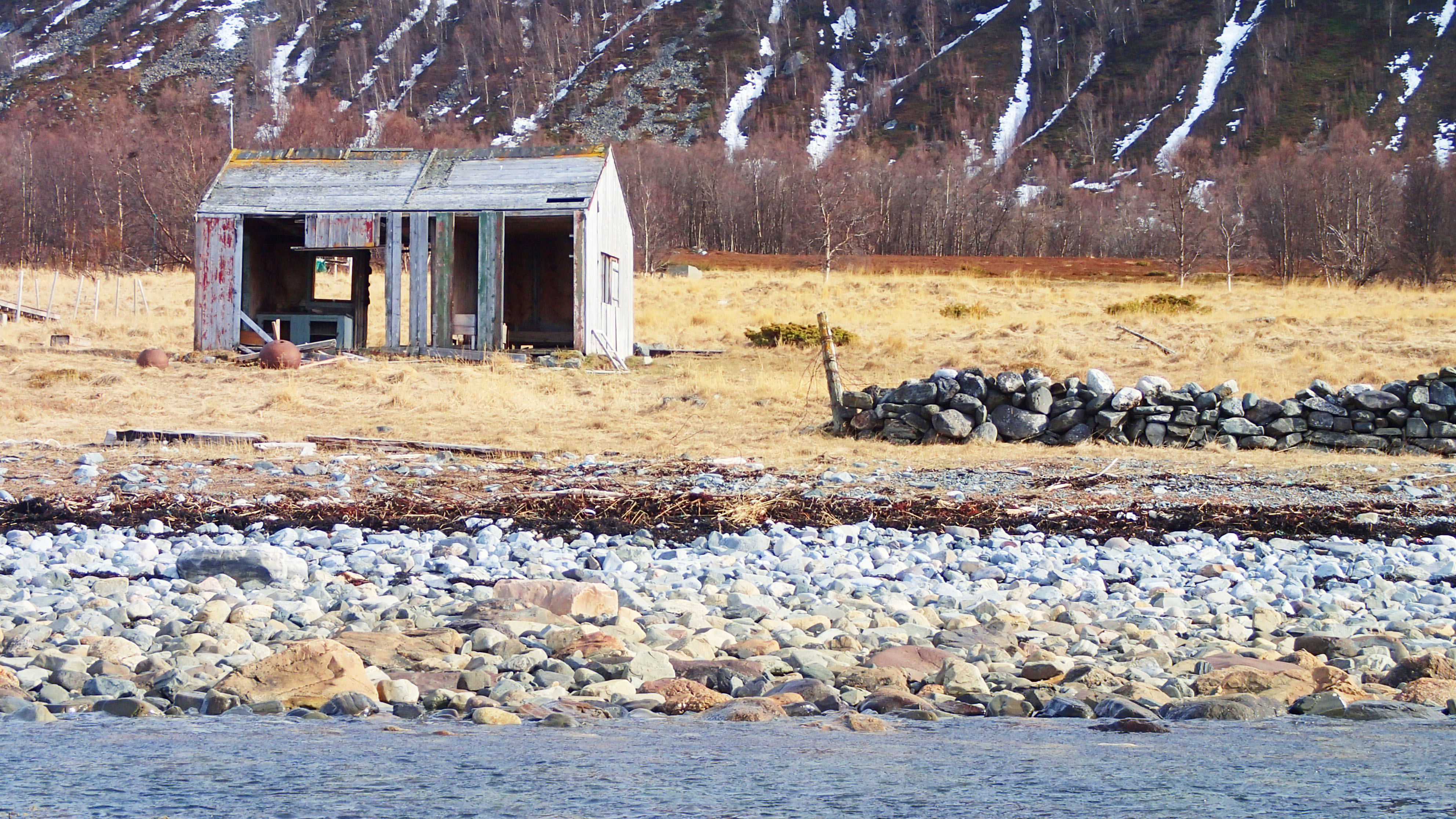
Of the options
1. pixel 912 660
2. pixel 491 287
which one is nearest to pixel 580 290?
pixel 491 287

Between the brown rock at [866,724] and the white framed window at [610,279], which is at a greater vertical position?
the white framed window at [610,279]

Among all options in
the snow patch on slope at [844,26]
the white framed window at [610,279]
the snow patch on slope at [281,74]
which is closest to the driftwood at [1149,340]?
the white framed window at [610,279]

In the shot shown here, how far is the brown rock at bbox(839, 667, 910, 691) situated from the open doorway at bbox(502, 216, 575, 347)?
824 inches

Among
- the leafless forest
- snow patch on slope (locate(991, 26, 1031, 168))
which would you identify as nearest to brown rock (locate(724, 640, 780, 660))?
the leafless forest

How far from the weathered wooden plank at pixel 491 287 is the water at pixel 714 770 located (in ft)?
59.3

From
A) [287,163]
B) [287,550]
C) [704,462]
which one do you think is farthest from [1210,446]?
[287,163]

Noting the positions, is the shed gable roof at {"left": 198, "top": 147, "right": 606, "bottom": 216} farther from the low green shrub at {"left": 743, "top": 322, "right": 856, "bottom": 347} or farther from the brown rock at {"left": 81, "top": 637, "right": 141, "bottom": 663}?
the brown rock at {"left": 81, "top": 637, "right": 141, "bottom": 663}

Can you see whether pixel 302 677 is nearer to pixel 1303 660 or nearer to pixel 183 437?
pixel 1303 660

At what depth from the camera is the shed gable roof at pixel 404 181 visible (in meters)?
21.5

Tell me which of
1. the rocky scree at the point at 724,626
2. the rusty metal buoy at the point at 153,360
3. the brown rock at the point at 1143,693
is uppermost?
the rusty metal buoy at the point at 153,360

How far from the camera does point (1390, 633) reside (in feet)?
16.6

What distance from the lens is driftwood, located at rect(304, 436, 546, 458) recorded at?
1142 centimetres

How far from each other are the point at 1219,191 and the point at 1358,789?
77.6 m

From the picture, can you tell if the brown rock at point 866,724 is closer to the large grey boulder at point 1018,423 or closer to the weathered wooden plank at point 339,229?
the large grey boulder at point 1018,423
